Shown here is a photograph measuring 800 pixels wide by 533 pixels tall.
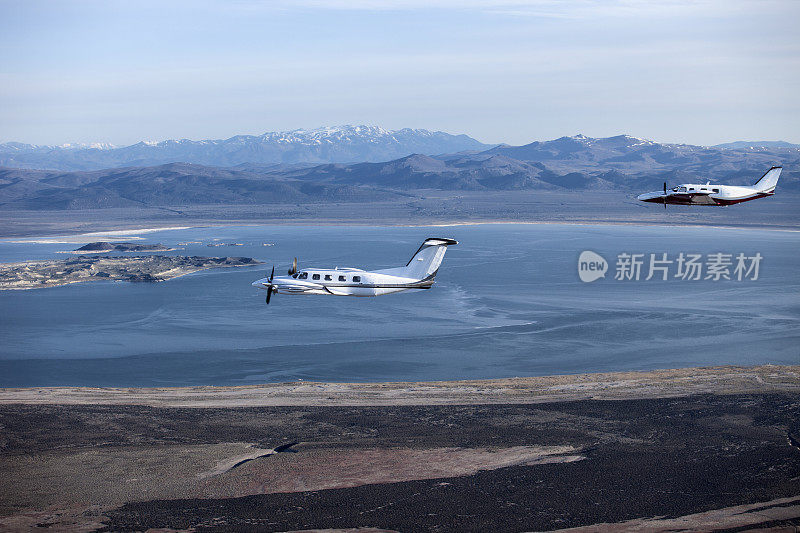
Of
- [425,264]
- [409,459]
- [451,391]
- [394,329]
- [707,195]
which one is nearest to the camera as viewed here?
[707,195]

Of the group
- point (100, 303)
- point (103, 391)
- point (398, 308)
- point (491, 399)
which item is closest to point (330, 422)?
point (491, 399)

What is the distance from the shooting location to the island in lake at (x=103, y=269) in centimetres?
16050

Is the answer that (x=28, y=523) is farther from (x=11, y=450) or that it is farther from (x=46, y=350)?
(x=46, y=350)

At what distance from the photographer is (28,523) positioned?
40469 mm

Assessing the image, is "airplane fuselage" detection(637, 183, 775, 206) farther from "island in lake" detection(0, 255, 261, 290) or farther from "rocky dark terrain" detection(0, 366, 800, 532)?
"island in lake" detection(0, 255, 261, 290)

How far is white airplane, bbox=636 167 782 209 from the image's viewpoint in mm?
37000

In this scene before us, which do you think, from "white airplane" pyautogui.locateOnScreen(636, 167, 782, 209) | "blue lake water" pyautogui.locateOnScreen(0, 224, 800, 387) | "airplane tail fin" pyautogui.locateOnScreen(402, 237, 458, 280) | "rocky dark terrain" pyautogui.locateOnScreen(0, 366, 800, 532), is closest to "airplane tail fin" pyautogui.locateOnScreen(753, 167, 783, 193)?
"white airplane" pyautogui.locateOnScreen(636, 167, 782, 209)

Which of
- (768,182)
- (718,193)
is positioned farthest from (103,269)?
(768,182)

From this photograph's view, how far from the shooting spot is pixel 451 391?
6944 centimetres

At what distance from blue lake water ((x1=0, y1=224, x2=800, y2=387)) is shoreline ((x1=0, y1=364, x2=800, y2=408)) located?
35.5 ft

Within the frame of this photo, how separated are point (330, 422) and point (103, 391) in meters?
24.7

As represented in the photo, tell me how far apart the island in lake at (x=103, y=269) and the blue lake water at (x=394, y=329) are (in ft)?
22.2

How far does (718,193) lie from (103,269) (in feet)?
518

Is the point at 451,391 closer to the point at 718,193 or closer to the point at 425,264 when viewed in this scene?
the point at 425,264
